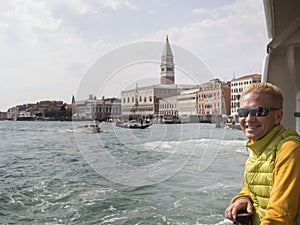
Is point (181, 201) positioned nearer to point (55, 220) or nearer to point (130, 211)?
point (130, 211)

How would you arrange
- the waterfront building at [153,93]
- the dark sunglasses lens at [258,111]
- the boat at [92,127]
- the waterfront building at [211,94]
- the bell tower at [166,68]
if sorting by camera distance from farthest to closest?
the boat at [92,127] < the waterfront building at [211,94] < the waterfront building at [153,93] < the bell tower at [166,68] < the dark sunglasses lens at [258,111]

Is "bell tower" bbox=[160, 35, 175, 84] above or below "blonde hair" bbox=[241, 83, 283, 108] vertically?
above

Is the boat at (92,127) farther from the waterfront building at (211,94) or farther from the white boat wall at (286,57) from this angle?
the white boat wall at (286,57)

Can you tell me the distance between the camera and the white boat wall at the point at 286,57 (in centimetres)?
220

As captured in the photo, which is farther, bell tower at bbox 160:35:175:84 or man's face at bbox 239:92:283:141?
bell tower at bbox 160:35:175:84

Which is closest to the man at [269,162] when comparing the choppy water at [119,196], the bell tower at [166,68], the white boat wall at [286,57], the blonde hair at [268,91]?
the blonde hair at [268,91]

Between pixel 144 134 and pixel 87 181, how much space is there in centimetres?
2143

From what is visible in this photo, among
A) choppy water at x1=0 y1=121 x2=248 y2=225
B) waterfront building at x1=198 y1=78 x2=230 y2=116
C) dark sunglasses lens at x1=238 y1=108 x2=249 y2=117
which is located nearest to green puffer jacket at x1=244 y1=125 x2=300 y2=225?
dark sunglasses lens at x1=238 y1=108 x2=249 y2=117

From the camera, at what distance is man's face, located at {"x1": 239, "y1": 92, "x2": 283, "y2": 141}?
4.15 ft

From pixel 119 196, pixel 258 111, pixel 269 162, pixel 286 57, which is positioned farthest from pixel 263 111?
pixel 119 196

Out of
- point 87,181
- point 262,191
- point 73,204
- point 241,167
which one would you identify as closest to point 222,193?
point 73,204

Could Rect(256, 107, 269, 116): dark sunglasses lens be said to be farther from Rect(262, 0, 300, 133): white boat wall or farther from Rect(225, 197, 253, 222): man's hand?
Rect(262, 0, 300, 133): white boat wall

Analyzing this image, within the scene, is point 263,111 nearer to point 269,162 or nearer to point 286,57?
point 269,162

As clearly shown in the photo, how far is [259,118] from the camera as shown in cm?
127
